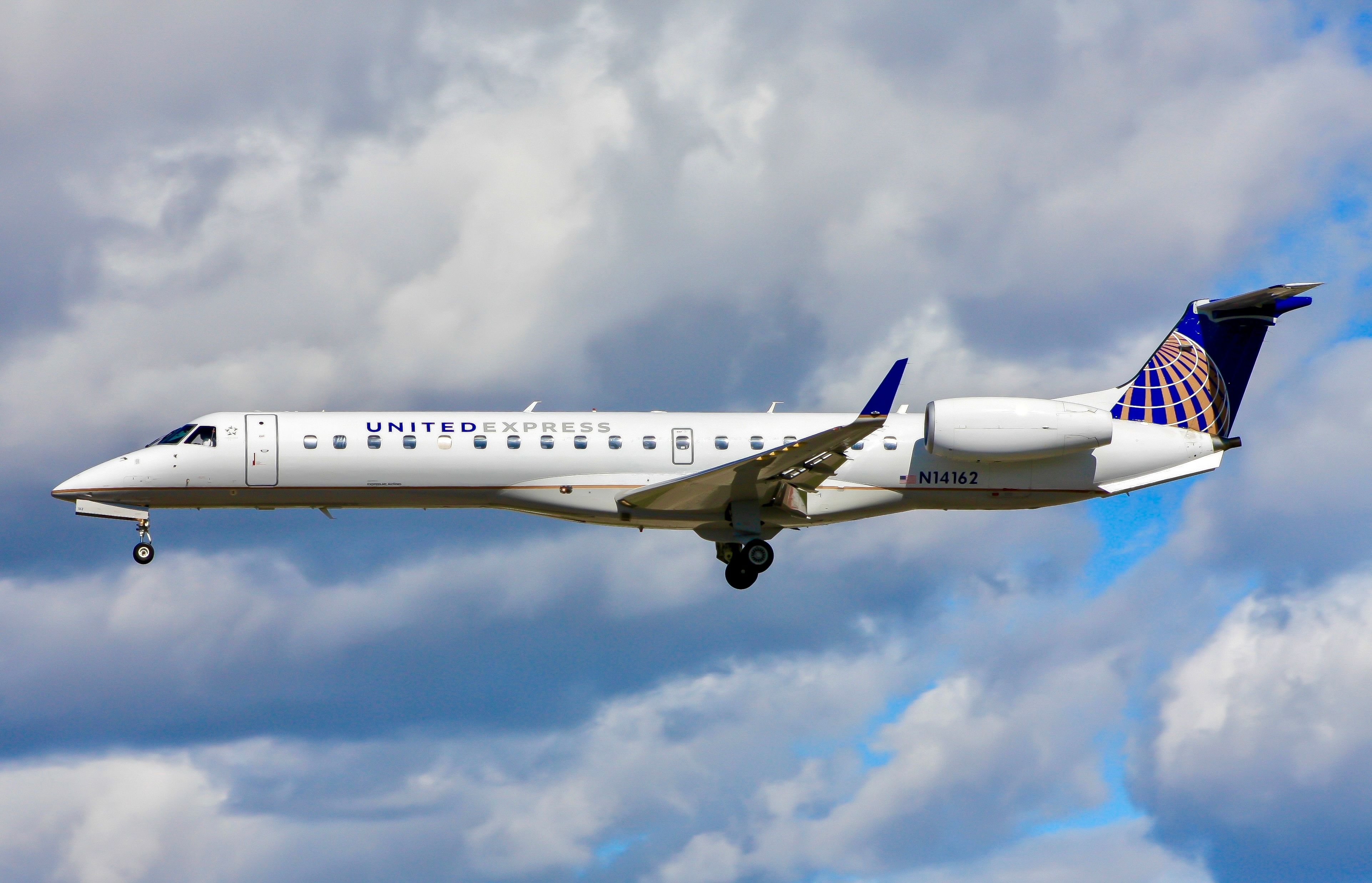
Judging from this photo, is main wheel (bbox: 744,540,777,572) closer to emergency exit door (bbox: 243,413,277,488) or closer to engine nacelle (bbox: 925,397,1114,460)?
engine nacelle (bbox: 925,397,1114,460)

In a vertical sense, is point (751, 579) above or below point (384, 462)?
below

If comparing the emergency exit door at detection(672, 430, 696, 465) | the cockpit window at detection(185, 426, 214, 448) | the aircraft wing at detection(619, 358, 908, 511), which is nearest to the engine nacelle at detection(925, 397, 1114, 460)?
the aircraft wing at detection(619, 358, 908, 511)

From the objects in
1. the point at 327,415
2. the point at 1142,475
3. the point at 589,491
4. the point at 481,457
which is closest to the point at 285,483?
the point at 327,415

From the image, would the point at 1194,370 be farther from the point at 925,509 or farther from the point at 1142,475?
the point at 925,509

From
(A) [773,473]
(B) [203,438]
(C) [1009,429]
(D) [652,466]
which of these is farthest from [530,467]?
(C) [1009,429]

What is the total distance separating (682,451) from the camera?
36750 millimetres

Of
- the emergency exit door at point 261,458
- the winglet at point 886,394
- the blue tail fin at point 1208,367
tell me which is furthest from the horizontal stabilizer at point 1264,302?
the emergency exit door at point 261,458

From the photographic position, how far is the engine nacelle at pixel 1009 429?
36.1 meters

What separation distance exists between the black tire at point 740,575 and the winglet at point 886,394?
6097 millimetres

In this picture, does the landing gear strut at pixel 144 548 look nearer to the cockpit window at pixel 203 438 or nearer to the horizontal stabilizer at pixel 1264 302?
the cockpit window at pixel 203 438

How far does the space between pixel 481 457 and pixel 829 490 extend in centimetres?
824

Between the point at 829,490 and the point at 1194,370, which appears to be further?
the point at 1194,370

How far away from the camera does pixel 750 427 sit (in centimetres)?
3731

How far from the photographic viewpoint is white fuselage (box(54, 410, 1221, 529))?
1406 inches
